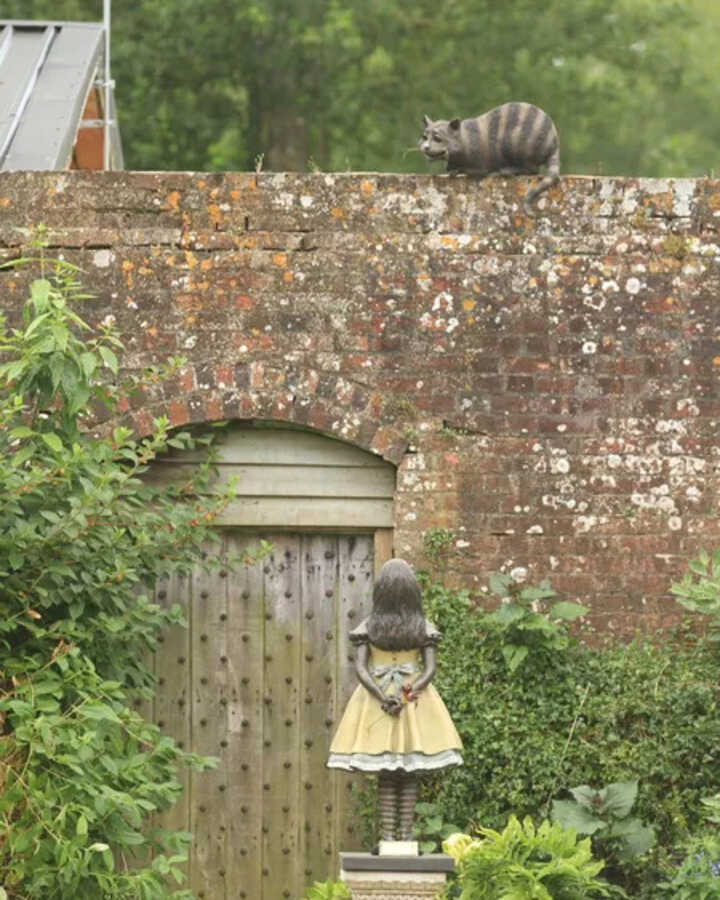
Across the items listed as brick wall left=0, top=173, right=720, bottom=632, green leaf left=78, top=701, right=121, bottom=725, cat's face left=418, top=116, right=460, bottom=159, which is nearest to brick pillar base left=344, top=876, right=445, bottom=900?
green leaf left=78, top=701, right=121, bottom=725

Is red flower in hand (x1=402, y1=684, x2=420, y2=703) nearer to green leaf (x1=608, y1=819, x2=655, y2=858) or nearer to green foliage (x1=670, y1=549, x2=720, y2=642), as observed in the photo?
green leaf (x1=608, y1=819, x2=655, y2=858)

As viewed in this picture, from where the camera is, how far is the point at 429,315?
936 centimetres

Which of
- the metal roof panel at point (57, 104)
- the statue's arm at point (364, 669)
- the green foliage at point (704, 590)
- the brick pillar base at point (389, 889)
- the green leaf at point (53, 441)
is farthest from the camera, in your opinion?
the metal roof panel at point (57, 104)

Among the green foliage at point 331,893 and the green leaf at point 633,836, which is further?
the green leaf at point 633,836

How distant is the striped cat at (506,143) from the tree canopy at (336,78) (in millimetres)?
10559

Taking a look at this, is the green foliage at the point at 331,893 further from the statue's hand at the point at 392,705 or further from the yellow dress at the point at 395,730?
the statue's hand at the point at 392,705

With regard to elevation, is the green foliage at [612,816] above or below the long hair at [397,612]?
below

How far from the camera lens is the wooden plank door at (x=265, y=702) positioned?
946 centimetres

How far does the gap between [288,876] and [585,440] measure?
2.52 meters

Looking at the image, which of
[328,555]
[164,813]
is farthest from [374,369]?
[164,813]

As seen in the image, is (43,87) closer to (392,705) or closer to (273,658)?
(273,658)

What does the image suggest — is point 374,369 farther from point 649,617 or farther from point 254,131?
point 254,131

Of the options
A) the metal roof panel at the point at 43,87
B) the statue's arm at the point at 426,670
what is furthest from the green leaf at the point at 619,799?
the metal roof panel at the point at 43,87

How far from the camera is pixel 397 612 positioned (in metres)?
7.66
